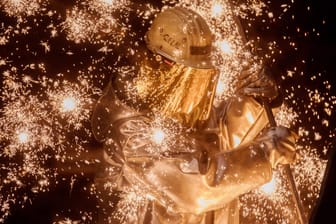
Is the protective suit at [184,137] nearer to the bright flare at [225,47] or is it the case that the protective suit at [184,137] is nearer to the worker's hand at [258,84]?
the worker's hand at [258,84]

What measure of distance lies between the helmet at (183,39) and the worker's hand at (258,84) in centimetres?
27

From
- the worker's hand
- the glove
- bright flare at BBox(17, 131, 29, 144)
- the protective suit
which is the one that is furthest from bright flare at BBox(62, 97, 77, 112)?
the glove

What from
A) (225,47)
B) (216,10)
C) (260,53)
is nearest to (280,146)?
(225,47)

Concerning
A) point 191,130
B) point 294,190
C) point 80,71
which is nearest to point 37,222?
point 80,71

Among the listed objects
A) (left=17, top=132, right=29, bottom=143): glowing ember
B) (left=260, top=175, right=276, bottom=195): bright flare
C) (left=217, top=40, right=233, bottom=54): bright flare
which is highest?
(left=217, top=40, right=233, bottom=54): bright flare

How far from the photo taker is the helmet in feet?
8.24

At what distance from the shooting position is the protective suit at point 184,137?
2.24 meters

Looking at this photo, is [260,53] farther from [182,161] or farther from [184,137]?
[182,161]

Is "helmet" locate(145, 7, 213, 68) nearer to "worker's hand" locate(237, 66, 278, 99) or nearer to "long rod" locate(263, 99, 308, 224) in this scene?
"worker's hand" locate(237, 66, 278, 99)

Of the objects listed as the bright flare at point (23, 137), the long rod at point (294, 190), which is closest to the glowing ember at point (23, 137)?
the bright flare at point (23, 137)

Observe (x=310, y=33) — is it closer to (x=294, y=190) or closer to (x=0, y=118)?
(x=294, y=190)

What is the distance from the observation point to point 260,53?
3932mm

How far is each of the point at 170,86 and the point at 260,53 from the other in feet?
5.18

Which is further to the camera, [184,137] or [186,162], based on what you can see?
[184,137]
